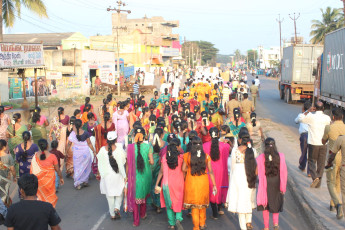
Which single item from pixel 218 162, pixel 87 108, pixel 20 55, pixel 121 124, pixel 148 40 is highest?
pixel 148 40

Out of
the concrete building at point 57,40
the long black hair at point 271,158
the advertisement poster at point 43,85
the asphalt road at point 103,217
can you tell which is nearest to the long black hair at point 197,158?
the long black hair at point 271,158

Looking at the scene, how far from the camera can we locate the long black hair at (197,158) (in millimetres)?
5809

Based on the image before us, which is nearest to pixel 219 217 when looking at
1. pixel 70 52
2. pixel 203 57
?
pixel 70 52

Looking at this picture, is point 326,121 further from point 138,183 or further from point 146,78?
point 146,78

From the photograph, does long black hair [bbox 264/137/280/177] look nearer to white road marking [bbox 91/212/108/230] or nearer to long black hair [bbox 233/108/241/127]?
long black hair [bbox 233/108/241/127]

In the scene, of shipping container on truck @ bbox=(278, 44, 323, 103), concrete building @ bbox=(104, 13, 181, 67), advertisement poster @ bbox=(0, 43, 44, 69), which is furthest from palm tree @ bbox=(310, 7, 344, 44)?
advertisement poster @ bbox=(0, 43, 44, 69)

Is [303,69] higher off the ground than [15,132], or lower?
higher

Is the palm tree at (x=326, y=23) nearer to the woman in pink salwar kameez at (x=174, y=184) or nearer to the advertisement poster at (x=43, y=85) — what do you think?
the advertisement poster at (x=43, y=85)

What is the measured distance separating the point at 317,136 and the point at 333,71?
30.3ft

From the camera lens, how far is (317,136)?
776 cm

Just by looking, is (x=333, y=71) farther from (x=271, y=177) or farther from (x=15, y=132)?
(x=15, y=132)

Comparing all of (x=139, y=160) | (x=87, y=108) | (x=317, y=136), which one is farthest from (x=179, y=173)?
(x=87, y=108)

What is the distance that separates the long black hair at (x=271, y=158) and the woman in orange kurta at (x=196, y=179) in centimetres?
86

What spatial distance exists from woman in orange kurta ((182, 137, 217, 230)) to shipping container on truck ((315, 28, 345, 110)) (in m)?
9.85
